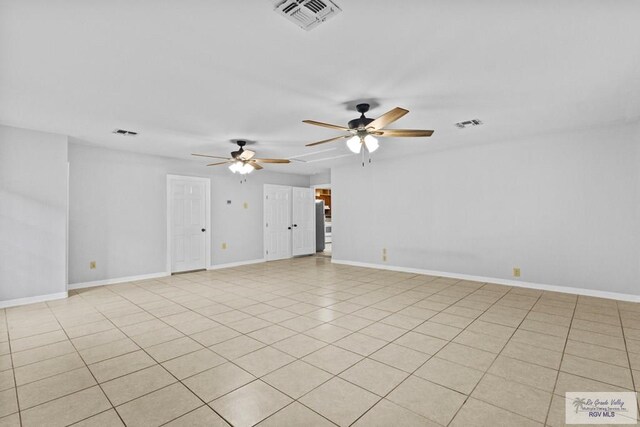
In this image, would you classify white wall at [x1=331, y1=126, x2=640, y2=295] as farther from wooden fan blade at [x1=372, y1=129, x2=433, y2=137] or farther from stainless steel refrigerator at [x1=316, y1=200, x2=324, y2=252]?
stainless steel refrigerator at [x1=316, y1=200, x2=324, y2=252]

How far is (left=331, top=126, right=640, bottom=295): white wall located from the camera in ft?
13.9

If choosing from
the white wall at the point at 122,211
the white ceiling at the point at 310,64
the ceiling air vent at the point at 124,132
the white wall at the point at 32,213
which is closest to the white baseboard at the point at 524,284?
the white ceiling at the point at 310,64

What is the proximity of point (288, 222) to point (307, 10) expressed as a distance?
689 cm

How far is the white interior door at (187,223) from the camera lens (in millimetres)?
6293

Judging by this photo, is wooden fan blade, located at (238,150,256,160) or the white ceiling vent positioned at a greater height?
the white ceiling vent

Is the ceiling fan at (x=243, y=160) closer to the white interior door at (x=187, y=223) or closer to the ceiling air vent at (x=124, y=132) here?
the ceiling air vent at (x=124, y=132)

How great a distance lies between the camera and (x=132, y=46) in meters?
2.26

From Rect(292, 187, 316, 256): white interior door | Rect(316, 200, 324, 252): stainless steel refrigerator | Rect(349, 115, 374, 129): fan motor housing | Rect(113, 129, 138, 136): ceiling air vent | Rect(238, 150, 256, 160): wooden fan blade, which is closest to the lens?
Rect(349, 115, 374, 129): fan motor housing

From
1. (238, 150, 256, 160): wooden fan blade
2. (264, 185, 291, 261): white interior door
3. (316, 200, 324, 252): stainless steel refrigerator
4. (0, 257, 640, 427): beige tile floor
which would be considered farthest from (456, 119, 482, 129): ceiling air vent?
(316, 200, 324, 252): stainless steel refrigerator

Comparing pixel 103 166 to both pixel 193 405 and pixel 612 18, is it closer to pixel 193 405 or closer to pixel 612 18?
pixel 193 405

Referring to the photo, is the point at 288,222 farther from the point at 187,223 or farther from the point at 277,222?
the point at 187,223

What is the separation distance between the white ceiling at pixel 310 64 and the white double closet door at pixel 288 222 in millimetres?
4067

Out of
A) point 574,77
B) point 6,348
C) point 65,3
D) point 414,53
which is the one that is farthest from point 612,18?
point 6,348

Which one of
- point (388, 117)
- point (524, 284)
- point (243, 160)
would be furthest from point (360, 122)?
point (524, 284)
